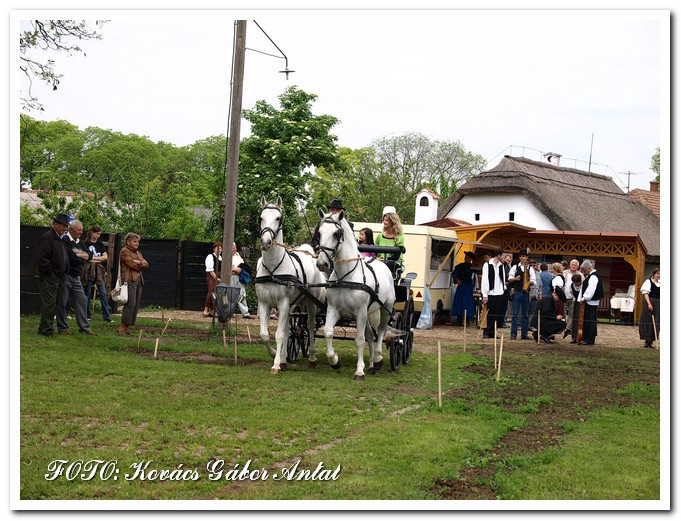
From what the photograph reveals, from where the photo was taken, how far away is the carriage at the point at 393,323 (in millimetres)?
12883

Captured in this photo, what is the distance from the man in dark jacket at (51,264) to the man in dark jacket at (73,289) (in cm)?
38

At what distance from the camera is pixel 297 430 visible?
8289 millimetres

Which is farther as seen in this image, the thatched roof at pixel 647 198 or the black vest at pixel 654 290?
the thatched roof at pixel 647 198

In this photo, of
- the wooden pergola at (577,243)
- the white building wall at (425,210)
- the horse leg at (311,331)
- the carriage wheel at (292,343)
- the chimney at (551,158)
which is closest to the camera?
the horse leg at (311,331)

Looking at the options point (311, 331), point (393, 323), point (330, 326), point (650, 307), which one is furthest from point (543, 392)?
point (650, 307)

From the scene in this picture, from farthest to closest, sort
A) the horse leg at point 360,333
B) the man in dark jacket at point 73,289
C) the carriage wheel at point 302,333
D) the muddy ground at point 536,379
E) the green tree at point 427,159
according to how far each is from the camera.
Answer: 1. the green tree at point 427,159
2. the man in dark jacket at point 73,289
3. the carriage wheel at point 302,333
4. the horse leg at point 360,333
5. the muddy ground at point 536,379

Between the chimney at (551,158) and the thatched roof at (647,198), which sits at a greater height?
the chimney at (551,158)

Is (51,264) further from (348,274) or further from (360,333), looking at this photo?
(360,333)

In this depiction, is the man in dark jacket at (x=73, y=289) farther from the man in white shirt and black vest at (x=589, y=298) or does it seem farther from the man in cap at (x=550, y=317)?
the man in white shirt and black vest at (x=589, y=298)

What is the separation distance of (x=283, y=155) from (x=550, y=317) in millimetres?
11284

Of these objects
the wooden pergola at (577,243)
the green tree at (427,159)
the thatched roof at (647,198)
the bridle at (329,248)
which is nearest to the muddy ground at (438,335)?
the bridle at (329,248)

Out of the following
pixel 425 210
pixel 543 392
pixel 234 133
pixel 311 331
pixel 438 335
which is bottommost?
pixel 543 392

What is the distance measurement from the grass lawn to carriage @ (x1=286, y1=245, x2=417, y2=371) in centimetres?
48

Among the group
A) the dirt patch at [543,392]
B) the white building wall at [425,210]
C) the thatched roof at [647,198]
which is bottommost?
the dirt patch at [543,392]
